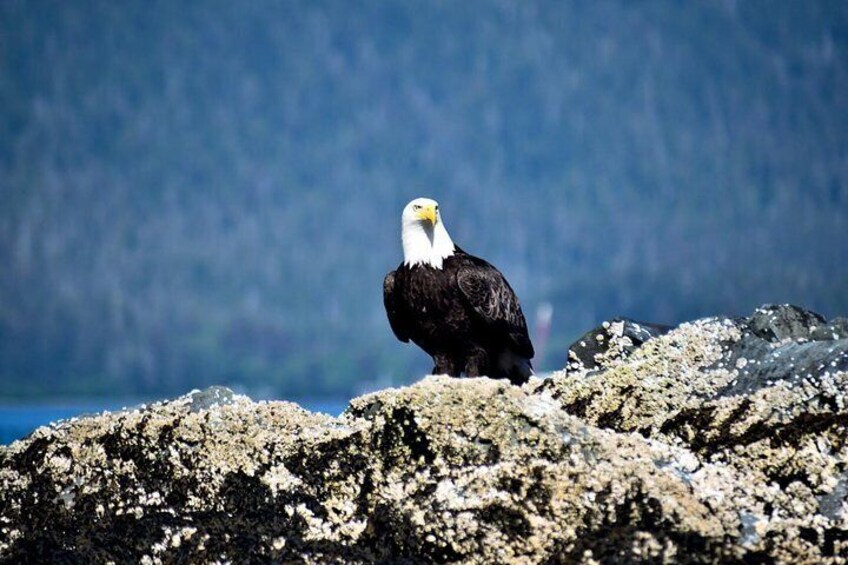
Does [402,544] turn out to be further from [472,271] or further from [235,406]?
[472,271]

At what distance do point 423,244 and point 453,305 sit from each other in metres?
0.56

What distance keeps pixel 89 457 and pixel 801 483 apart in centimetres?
295

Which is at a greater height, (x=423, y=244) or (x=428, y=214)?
(x=428, y=214)

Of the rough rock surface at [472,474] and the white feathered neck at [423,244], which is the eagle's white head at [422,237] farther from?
the rough rock surface at [472,474]

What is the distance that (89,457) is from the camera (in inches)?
172

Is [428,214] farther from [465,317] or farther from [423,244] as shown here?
[465,317]

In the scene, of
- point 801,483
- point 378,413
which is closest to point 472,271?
point 378,413

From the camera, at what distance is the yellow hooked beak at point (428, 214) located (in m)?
7.75

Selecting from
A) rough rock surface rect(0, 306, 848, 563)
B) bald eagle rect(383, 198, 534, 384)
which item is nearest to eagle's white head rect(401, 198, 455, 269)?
bald eagle rect(383, 198, 534, 384)

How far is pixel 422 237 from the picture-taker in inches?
310

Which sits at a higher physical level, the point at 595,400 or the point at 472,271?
the point at 472,271

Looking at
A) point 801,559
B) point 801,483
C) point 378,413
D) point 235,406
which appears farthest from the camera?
point 235,406

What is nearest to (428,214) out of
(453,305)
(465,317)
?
(453,305)

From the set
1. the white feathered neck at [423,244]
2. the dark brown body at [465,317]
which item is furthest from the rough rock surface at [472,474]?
the white feathered neck at [423,244]
